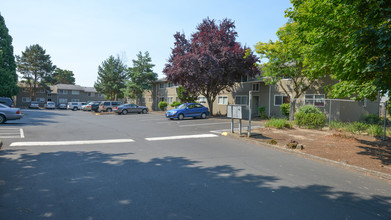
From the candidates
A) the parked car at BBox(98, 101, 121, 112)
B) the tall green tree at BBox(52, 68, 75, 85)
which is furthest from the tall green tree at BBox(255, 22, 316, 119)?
the tall green tree at BBox(52, 68, 75, 85)

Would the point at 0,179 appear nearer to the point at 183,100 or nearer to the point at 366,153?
the point at 366,153

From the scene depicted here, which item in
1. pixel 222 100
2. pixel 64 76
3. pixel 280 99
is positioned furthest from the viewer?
pixel 64 76

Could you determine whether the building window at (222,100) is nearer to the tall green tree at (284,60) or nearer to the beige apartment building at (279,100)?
the beige apartment building at (279,100)

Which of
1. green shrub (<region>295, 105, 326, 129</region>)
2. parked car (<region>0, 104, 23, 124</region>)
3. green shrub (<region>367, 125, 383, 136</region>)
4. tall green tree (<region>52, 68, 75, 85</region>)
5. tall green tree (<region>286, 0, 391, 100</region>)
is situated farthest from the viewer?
tall green tree (<region>52, 68, 75, 85</region>)

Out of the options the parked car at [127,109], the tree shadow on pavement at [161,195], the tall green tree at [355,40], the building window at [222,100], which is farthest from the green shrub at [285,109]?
the parked car at [127,109]

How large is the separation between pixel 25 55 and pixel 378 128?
71.4m

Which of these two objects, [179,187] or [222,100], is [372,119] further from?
[179,187]

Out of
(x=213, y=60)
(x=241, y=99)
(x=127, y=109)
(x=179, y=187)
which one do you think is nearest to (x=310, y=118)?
(x=213, y=60)

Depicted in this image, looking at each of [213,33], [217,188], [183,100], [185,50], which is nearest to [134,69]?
[183,100]

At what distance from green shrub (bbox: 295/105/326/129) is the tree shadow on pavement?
10070 mm

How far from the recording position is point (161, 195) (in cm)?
406

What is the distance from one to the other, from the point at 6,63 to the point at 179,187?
4245 centimetres

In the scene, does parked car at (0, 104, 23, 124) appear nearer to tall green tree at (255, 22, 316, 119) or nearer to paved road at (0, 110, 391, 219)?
paved road at (0, 110, 391, 219)

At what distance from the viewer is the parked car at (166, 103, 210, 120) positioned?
2152 cm
